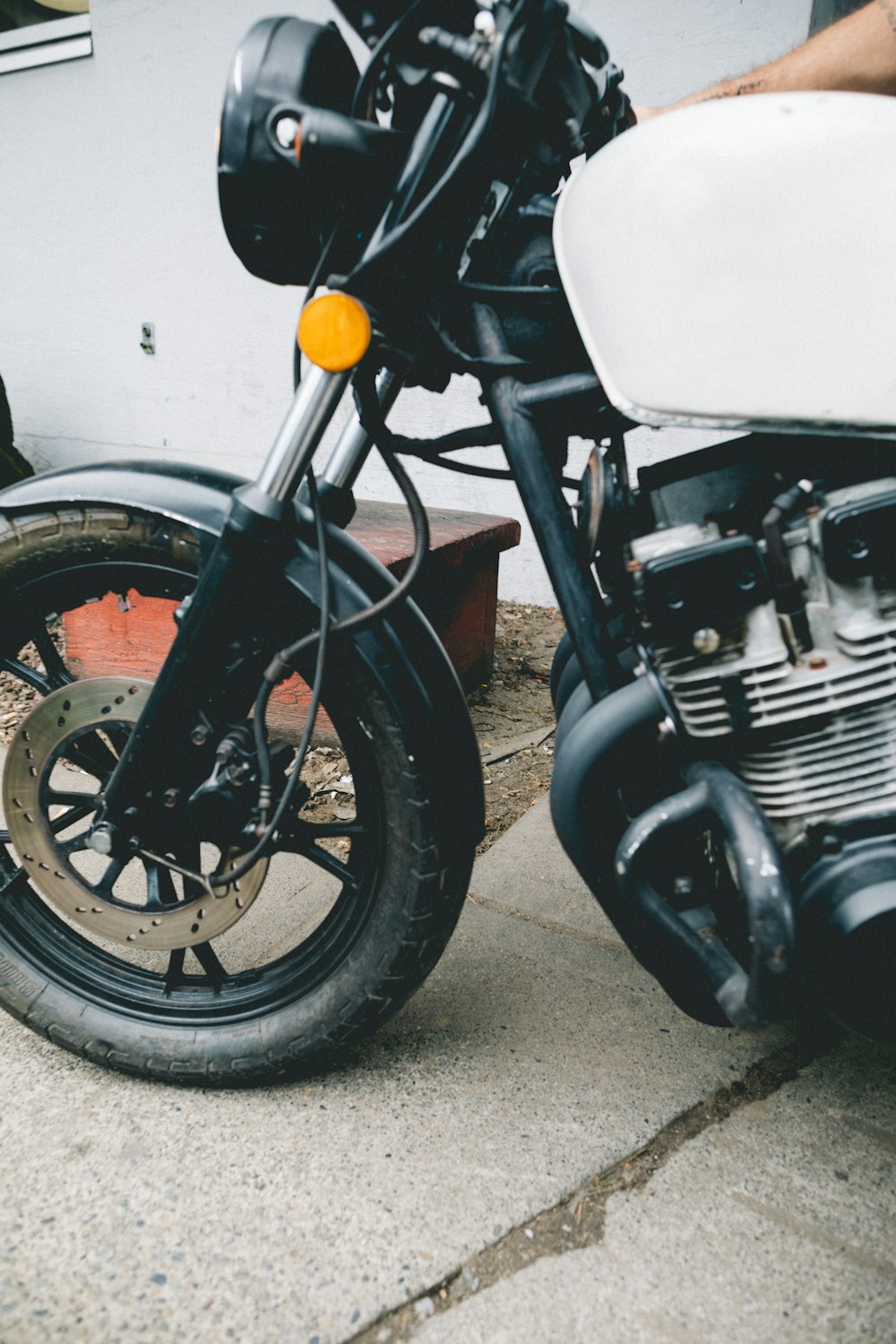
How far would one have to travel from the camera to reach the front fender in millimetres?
1082

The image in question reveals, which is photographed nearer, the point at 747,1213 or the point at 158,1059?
the point at 747,1213

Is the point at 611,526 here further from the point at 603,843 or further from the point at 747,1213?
the point at 747,1213

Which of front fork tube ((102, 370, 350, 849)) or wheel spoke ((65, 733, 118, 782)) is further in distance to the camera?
wheel spoke ((65, 733, 118, 782))

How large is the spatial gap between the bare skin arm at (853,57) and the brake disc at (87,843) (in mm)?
1013

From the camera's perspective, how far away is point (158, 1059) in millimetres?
1212

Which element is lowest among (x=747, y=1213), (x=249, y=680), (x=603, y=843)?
(x=747, y=1213)

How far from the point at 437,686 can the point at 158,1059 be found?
63cm

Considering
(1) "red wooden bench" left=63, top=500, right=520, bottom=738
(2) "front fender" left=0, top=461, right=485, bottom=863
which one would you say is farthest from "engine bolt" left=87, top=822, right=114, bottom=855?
(1) "red wooden bench" left=63, top=500, right=520, bottom=738

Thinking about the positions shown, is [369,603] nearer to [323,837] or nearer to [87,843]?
[323,837]

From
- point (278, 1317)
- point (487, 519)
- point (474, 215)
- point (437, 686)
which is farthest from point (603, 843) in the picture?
point (487, 519)

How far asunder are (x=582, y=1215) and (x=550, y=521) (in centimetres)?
80

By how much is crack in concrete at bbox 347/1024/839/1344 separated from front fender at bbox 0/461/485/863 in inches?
16.7

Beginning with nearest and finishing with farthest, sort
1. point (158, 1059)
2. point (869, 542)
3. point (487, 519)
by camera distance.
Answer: point (869, 542) < point (158, 1059) < point (487, 519)

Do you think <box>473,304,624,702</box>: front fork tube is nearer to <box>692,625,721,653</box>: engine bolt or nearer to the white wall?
<box>692,625,721,653</box>: engine bolt
